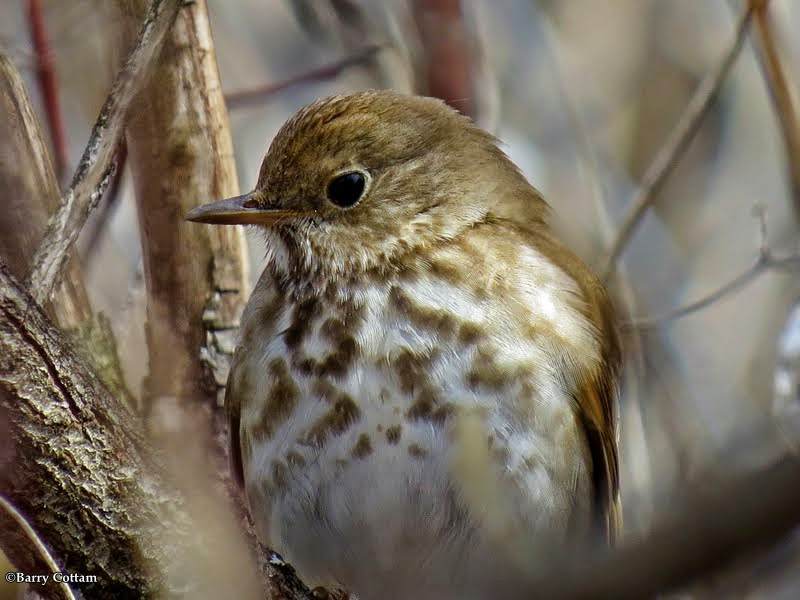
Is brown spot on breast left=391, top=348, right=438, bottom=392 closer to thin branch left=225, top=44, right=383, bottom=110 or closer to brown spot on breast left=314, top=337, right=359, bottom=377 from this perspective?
brown spot on breast left=314, top=337, right=359, bottom=377

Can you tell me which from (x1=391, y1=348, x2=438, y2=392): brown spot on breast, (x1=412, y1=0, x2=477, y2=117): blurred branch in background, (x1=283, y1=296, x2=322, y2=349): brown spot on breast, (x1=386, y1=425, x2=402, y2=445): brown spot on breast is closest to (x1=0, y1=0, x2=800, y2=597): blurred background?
(x1=412, y1=0, x2=477, y2=117): blurred branch in background

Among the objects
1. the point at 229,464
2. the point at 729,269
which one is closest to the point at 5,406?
the point at 229,464

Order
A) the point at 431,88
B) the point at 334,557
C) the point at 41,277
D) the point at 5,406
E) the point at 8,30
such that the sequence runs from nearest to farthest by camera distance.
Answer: the point at 5,406 < the point at 41,277 < the point at 334,557 < the point at 431,88 < the point at 8,30

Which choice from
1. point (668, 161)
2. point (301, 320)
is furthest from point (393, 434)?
point (668, 161)

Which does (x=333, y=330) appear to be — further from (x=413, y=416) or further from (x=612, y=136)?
(x=612, y=136)

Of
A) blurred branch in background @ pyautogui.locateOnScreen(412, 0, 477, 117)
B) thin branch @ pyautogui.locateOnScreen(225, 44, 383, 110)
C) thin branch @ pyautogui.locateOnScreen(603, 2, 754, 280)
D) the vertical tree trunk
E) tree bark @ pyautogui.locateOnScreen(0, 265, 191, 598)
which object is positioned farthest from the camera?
blurred branch in background @ pyautogui.locateOnScreen(412, 0, 477, 117)

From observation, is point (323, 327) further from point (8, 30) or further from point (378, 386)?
point (8, 30)

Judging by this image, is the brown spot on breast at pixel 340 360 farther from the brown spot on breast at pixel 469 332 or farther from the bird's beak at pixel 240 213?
the bird's beak at pixel 240 213
